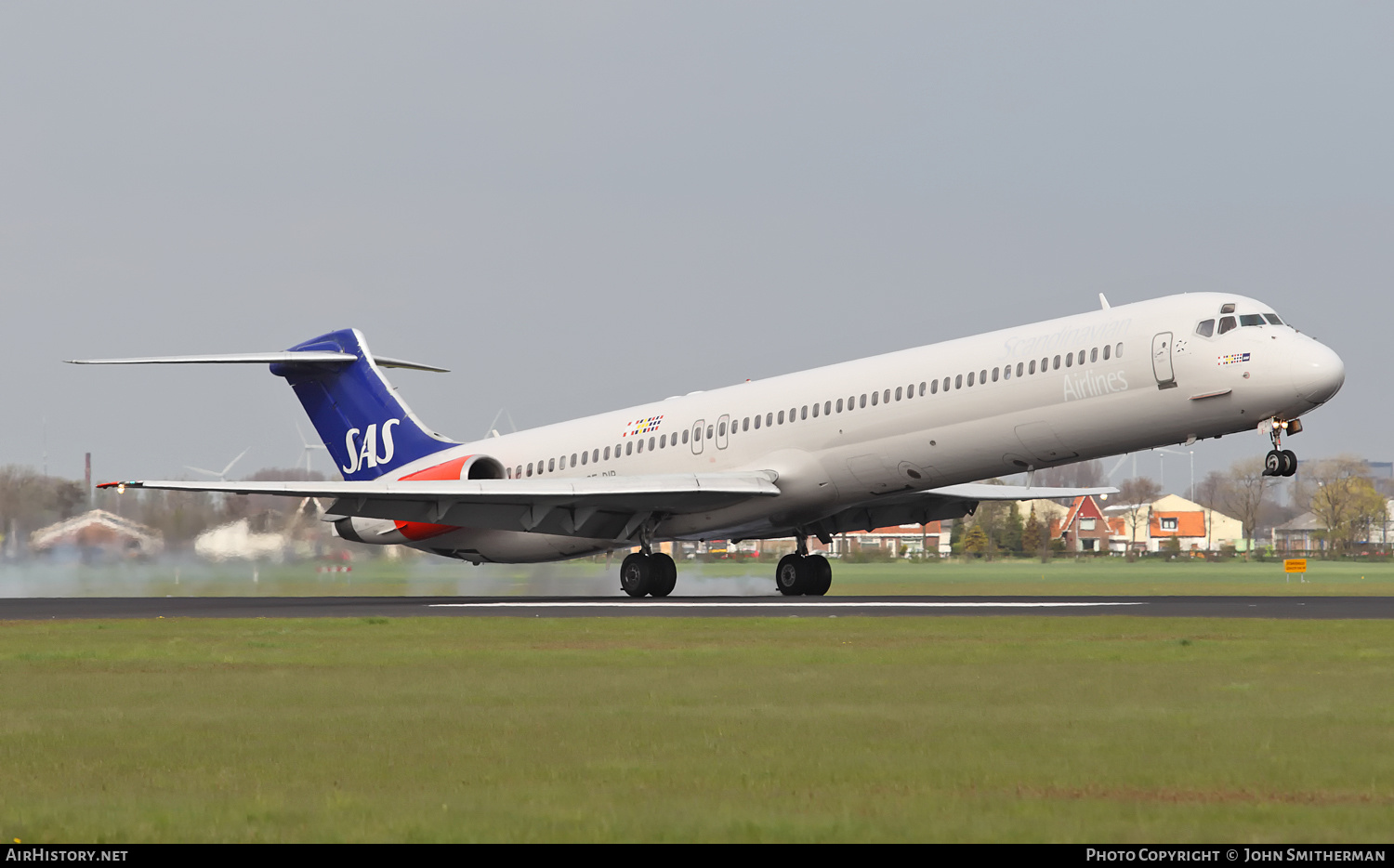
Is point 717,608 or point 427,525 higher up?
point 427,525

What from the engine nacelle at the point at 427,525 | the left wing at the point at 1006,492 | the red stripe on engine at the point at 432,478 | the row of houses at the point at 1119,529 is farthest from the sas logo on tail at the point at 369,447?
the row of houses at the point at 1119,529

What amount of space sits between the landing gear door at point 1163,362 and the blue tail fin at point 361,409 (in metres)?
20.2

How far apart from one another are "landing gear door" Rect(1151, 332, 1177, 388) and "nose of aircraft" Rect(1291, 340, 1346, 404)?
2.11 metres

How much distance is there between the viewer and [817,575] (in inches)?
1570

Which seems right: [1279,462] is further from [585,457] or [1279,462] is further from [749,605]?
[585,457]

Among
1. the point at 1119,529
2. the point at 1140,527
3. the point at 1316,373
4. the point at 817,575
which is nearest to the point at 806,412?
the point at 817,575

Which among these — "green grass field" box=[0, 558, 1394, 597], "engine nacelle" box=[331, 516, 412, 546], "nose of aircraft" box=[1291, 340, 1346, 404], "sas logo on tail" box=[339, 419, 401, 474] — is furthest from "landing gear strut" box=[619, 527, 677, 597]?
"nose of aircraft" box=[1291, 340, 1346, 404]

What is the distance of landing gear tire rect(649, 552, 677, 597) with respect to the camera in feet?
127

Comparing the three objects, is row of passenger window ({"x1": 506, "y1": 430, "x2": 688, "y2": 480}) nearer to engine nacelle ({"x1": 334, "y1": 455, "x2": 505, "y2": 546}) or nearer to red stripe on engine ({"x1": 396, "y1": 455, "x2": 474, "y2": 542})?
engine nacelle ({"x1": 334, "y1": 455, "x2": 505, "y2": 546})

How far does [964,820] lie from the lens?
897 centimetres

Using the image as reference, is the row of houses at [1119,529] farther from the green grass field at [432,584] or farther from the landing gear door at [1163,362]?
the landing gear door at [1163,362]

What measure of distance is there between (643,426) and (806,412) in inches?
217

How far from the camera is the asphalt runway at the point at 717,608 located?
2853 cm
